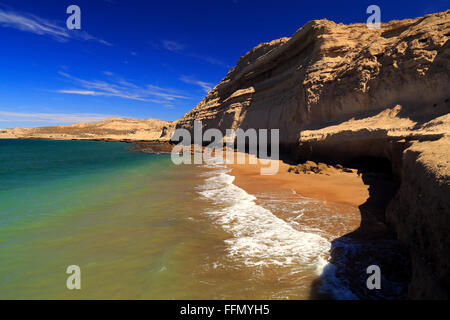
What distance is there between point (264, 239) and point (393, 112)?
8.69 meters

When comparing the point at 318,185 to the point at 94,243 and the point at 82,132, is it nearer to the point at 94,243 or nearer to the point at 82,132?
the point at 94,243

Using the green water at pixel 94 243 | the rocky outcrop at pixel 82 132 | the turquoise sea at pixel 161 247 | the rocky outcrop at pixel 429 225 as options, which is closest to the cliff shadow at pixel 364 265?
the turquoise sea at pixel 161 247

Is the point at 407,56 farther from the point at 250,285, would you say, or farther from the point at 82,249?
the point at 82,249

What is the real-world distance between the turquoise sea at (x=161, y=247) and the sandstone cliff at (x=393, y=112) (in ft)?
4.82

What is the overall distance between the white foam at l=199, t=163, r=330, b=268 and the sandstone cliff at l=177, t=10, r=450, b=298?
55.4 inches

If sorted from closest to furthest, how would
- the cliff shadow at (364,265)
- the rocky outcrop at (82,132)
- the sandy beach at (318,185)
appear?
the cliff shadow at (364,265) < the sandy beach at (318,185) < the rocky outcrop at (82,132)

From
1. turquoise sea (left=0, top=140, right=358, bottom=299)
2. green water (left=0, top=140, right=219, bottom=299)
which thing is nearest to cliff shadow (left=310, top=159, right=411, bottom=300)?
turquoise sea (left=0, top=140, right=358, bottom=299)

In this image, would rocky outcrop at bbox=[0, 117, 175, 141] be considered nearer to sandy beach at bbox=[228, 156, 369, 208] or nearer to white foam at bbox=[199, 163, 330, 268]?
sandy beach at bbox=[228, 156, 369, 208]

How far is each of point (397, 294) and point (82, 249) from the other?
4894 millimetres

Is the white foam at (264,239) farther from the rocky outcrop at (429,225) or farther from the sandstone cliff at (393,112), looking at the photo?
the sandstone cliff at (393,112)

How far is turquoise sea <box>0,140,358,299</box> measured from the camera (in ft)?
10.2

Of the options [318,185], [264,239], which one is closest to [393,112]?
[318,185]

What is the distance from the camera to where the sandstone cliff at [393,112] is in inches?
103

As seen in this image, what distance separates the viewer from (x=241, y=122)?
2695 centimetres
